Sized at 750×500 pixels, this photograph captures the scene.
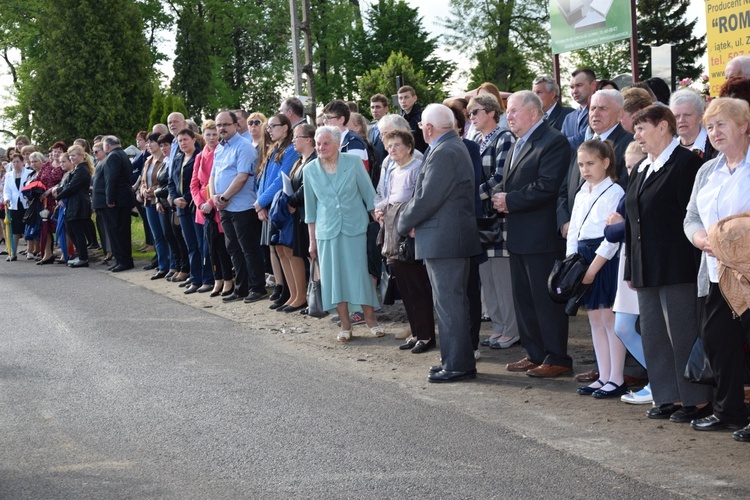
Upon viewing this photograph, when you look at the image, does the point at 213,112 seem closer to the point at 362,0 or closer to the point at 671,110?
the point at 362,0

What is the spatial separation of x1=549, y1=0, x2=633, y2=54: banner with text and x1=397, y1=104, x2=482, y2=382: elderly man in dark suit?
8.62 meters

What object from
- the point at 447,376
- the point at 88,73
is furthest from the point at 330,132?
the point at 88,73

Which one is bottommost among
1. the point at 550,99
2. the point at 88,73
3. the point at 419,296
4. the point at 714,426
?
the point at 714,426

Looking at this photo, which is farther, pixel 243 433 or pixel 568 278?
pixel 568 278

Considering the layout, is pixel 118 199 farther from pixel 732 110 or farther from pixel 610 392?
pixel 732 110

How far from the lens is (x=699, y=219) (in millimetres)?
6316

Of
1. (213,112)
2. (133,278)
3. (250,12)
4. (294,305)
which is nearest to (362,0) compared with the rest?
(250,12)

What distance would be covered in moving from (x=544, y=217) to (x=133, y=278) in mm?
10115

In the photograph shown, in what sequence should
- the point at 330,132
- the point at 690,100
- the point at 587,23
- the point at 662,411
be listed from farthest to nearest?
1. the point at 587,23
2. the point at 330,132
3. the point at 690,100
4. the point at 662,411

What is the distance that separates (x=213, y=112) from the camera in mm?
66312

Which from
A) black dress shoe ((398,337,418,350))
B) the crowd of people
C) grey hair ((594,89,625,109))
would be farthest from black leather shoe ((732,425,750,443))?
black dress shoe ((398,337,418,350))

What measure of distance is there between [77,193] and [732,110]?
15584 millimetres

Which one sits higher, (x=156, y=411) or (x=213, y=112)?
(x=213, y=112)

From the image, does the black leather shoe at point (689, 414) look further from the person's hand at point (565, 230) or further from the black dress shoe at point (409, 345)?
the black dress shoe at point (409, 345)
